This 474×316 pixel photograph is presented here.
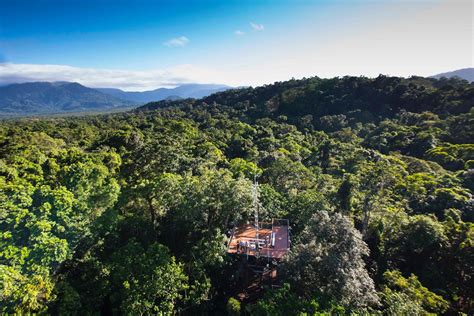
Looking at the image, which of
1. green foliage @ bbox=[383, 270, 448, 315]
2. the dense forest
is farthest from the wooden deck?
green foliage @ bbox=[383, 270, 448, 315]

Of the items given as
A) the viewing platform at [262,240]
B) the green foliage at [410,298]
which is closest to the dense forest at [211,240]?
the green foliage at [410,298]

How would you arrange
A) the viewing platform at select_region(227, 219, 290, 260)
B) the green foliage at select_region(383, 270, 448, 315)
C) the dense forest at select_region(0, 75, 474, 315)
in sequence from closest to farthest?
the green foliage at select_region(383, 270, 448, 315)
the dense forest at select_region(0, 75, 474, 315)
the viewing platform at select_region(227, 219, 290, 260)

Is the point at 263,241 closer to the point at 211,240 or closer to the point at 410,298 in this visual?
the point at 211,240

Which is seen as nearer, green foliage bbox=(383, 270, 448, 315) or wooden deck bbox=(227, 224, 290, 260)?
green foliage bbox=(383, 270, 448, 315)

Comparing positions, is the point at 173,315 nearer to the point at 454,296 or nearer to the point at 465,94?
Result: the point at 454,296

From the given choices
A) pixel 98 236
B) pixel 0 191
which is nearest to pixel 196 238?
pixel 98 236

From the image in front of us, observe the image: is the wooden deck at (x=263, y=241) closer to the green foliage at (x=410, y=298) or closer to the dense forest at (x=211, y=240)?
the dense forest at (x=211, y=240)

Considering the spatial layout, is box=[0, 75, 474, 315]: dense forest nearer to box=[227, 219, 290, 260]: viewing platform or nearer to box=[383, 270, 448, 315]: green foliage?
box=[383, 270, 448, 315]: green foliage

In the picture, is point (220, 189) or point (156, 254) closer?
point (156, 254)
